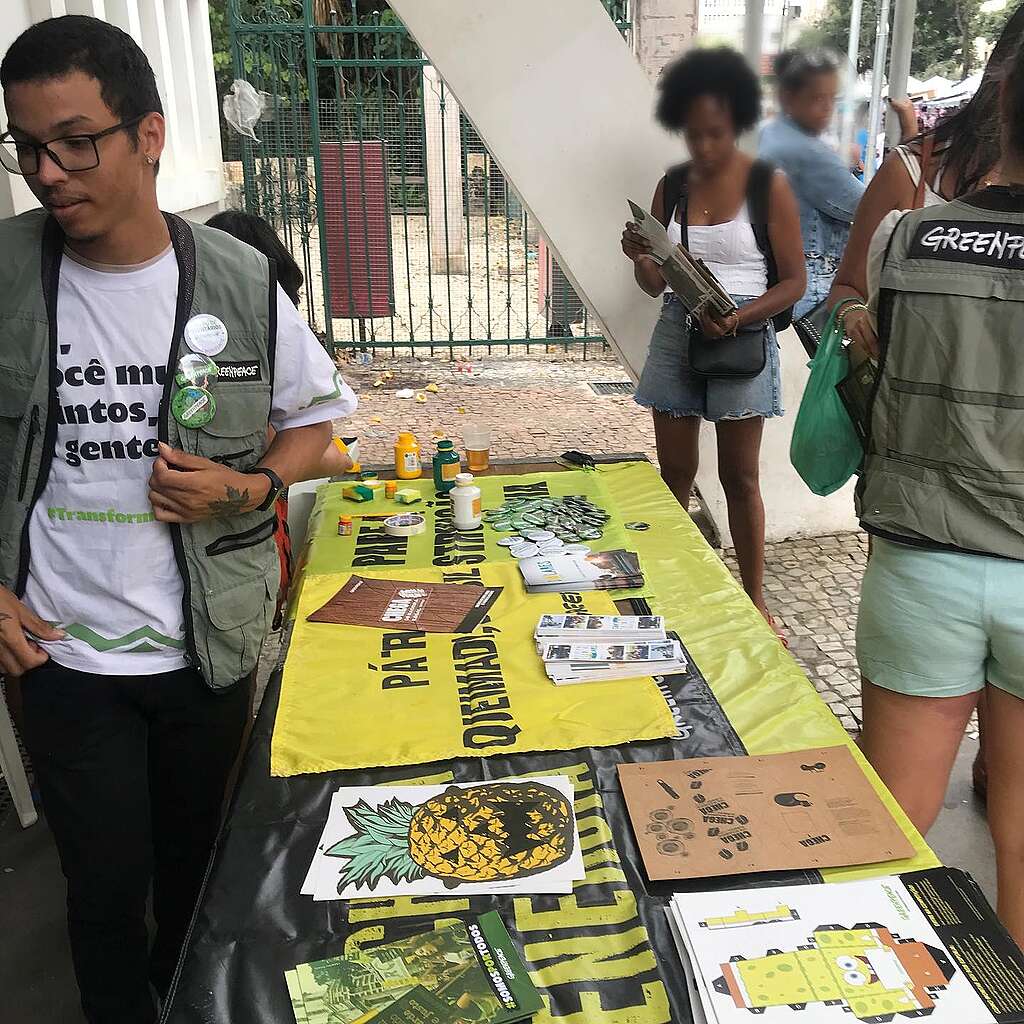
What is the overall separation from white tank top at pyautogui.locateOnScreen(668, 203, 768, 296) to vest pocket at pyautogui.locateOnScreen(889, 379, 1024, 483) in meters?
1.58

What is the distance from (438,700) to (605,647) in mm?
379

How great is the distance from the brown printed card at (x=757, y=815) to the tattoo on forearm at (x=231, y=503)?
781 millimetres

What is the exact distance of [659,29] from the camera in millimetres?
6297

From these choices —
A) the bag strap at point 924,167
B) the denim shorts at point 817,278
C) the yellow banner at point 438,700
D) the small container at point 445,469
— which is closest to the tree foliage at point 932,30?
the denim shorts at point 817,278

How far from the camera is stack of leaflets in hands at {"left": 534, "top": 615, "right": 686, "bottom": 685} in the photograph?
1895 mm

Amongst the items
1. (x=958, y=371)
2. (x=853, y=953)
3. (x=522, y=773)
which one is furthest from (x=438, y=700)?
(x=958, y=371)

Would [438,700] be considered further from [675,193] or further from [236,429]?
[675,193]

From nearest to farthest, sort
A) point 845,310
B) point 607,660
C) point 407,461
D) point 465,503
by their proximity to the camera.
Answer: point 845,310
point 607,660
point 465,503
point 407,461

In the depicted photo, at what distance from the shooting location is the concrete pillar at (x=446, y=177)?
8406mm

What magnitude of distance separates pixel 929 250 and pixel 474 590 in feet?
4.12

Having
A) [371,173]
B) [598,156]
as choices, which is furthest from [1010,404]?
[371,173]

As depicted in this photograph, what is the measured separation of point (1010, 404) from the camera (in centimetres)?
145

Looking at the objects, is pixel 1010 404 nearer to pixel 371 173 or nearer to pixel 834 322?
pixel 834 322

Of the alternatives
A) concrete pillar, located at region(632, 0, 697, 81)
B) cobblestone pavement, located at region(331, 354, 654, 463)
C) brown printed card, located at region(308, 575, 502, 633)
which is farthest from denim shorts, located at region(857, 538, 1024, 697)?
concrete pillar, located at region(632, 0, 697, 81)
